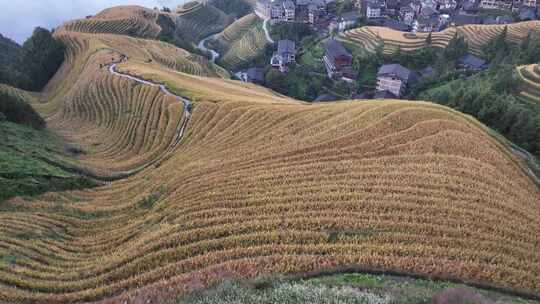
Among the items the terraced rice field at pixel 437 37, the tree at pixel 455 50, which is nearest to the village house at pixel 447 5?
the terraced rice field at pixel 437 37

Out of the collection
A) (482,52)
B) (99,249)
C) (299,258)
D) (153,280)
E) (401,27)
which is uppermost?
(401,27)

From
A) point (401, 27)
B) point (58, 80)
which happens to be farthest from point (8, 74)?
point (401, 27)

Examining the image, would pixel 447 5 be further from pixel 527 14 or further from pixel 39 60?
pixel 39 60

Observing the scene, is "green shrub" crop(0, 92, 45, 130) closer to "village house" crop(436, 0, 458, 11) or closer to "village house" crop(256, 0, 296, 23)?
"village house" crop(256, 0, 296, 23)

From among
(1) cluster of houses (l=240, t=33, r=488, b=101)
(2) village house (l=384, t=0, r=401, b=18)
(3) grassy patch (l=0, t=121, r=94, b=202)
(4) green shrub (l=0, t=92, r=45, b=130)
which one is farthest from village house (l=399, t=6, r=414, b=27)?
(3) grassy patch (l=0, t=121, r=94, b=202)

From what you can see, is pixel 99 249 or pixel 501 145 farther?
pixel 501 145

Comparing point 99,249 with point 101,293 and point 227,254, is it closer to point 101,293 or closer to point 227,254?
point 101,293

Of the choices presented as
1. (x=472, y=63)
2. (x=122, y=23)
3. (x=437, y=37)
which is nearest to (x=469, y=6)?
(x=437, y=37)
